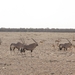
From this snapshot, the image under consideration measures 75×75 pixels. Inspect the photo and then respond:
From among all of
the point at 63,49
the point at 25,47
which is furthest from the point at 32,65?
the point at 63,49

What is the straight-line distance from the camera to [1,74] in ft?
40.1

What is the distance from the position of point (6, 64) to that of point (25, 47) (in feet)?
15.3

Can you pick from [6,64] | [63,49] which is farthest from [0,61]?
[63,49]

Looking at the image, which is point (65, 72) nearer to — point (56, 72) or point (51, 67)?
point (56, 72)

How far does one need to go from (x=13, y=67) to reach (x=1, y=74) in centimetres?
178

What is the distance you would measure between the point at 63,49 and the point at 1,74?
39.9 ft

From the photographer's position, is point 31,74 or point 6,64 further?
point 6,64

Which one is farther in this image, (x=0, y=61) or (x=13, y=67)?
(x=0, y=61)

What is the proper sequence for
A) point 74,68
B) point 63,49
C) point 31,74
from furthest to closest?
1. point 63,49
2. point 74,68
3. point 31,74

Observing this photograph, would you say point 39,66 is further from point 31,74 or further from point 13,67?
point 31,74

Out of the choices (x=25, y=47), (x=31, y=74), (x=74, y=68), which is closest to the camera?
(x=31, y=74)

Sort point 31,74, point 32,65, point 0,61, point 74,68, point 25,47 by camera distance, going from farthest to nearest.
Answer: point 25,47 < point 0,61 < point 32,65 < point 74,68 < point 31,74

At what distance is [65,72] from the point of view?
12617 millimetres

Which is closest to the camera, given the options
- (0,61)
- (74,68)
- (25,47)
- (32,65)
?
(74,68)
